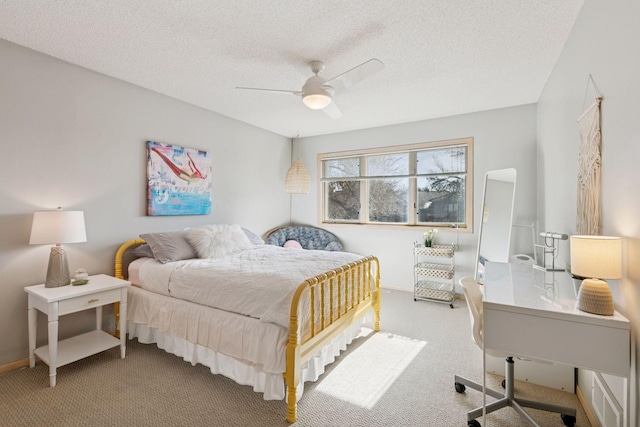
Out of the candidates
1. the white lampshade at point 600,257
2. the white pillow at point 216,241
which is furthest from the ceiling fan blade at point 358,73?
the white pillow at point 216,241

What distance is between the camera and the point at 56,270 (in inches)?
98.2

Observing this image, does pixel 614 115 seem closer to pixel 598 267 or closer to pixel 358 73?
pixel 598 267

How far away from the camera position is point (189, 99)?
3.67 m

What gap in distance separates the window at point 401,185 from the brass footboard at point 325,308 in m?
1.77

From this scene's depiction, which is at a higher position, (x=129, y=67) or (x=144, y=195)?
(x=129, y=67)

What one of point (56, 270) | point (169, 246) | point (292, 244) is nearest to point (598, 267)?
point (169, 246)

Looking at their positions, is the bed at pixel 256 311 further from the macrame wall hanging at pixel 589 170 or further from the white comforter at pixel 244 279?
the macrame wall hanging at pixel 589 170

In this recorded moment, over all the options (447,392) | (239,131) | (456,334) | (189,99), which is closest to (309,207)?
(239,131)

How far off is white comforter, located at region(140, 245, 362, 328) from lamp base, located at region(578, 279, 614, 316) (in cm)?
160

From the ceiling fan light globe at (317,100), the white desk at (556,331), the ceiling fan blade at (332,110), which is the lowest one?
the white desk at (556,331)

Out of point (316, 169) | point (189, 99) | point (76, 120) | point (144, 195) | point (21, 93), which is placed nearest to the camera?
point (21, 93)

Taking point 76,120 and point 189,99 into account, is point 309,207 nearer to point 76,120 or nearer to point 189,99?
point 189,99

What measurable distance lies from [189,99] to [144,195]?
1.27m

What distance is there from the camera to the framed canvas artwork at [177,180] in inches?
134
